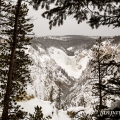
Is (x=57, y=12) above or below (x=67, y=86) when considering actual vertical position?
above

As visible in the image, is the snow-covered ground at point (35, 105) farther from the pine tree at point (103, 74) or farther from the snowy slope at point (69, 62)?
the snowy slope at point (69, 62)

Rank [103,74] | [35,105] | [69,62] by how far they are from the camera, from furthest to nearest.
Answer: [69,62], [35,105], [103,74]

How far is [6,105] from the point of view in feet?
27.3

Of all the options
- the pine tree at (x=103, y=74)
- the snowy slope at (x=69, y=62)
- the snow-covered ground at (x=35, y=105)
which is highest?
the snowy slope at (x=69, y=62)

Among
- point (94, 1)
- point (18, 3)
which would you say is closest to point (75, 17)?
point (94, 1)

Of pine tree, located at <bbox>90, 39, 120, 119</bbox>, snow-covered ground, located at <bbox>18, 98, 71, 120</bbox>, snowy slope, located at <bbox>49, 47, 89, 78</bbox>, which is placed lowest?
snow-covered ground, located at <bbox>18, 98, 71, 120</bbox>

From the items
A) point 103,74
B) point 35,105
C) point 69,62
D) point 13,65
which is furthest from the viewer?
point 69,62

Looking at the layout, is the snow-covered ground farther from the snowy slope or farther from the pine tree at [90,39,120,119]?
the snowy slope

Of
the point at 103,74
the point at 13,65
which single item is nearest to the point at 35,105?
the point at 103,74

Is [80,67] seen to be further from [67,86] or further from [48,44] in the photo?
[48,44]

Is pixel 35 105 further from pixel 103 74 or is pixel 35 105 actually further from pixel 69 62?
pixel 69 62

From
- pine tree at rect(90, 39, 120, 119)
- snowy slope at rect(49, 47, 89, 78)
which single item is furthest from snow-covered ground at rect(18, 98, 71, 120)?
snowy slope at rect(49, 47, 89, 78)

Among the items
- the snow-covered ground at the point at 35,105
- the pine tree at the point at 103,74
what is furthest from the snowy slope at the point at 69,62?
the pine tree at the point at 103,74

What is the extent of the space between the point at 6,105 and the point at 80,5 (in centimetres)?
632
